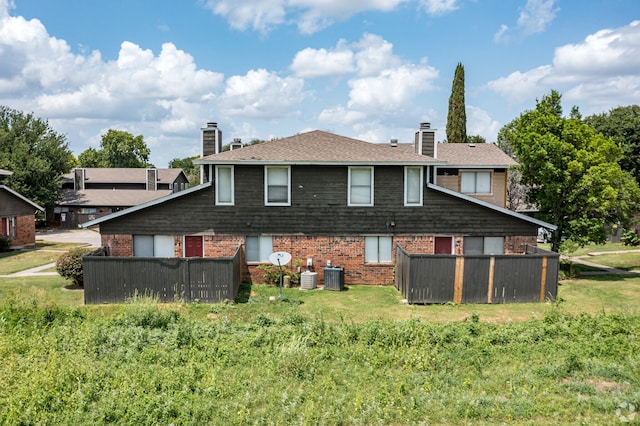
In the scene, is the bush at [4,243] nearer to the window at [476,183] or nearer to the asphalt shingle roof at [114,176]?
the window at [476,183]

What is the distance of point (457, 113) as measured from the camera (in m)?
47.6

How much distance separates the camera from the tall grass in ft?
26.6

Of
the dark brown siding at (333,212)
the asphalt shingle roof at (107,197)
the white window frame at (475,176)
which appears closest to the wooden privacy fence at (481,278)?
the dark brown siding at (333,212)

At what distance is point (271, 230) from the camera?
19.9 m

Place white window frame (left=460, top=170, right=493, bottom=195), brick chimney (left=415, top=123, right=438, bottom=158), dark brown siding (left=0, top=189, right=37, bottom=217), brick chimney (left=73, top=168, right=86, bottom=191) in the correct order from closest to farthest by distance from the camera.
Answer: brick chimney (left=415, top=123, right=438, bottom=158)
white window frame (left=460, top=170, right=493, bottom=195)
dark brown siding (left=0, top=189, right=37, bottom=217)
brick chimney (left=73, top=168, right=86, bottom=191)

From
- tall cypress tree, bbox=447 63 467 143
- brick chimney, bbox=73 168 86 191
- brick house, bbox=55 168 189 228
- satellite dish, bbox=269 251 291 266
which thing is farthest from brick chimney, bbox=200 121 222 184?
brick chimney, bbox=73 168 86 191

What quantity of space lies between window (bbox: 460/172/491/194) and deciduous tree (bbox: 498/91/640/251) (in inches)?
125

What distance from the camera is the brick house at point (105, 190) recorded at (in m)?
52.1

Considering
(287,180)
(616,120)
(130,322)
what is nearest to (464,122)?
(616,120)

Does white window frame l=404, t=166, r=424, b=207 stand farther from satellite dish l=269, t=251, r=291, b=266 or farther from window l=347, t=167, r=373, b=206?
satellite dish l=269, t=251, r=291, b=266

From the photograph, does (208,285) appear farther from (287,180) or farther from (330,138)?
(330,138)

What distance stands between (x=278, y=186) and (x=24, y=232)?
24.2m

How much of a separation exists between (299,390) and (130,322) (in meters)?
6.37

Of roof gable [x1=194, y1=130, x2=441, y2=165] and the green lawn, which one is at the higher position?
roof gable [x1=194, y1=130, x2=441, y2=165]
